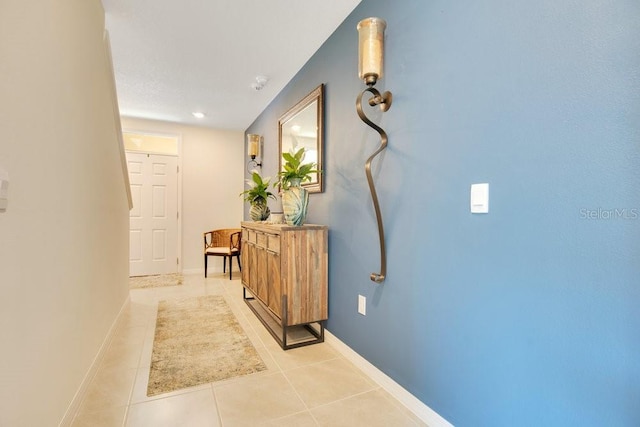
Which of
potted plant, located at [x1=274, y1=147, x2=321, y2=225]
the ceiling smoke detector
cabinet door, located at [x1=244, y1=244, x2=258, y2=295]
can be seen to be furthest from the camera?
the ceiling smoke detector

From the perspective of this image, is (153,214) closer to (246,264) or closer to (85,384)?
(246,264)

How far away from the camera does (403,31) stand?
1634mm

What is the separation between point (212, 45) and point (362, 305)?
240 cm

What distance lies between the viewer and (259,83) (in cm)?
323

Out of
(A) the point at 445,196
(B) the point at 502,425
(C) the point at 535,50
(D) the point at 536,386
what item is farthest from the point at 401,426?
(C) the point at 535,50

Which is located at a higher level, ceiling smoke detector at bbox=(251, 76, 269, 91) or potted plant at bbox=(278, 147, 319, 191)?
ceiling smoke detector at bbox=(251, 76, 269, 91)

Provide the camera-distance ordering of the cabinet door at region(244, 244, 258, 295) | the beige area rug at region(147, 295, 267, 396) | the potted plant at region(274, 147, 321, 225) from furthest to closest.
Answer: the cabinet door at region(244, 244, 258, 295), the potted plant at region(274, 147, 321, 225), the beige area rug at region(147, 295, 267, 396)

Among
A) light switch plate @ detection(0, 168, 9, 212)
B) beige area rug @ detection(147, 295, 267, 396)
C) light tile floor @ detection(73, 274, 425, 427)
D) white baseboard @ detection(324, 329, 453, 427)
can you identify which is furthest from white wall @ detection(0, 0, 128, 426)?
white baseboard @ detection(324, 329, 453, 427)

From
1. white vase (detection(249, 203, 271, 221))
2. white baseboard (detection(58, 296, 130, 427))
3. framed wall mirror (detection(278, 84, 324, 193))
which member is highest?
framed wall mirror (detection(278, 84, 324, 193))

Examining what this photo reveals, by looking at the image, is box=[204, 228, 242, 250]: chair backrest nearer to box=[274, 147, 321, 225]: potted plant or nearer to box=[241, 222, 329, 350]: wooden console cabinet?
box=[241, 222, 329, 350]: wooden console cabinet

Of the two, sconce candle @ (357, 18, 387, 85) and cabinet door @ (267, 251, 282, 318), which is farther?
cabinet door @ (267, 251, 282, 318)

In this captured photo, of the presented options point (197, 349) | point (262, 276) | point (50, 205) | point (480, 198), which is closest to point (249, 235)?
point (262, 276)

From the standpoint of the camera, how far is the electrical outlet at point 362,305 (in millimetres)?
1938

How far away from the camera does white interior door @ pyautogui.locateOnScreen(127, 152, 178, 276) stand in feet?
15.1
